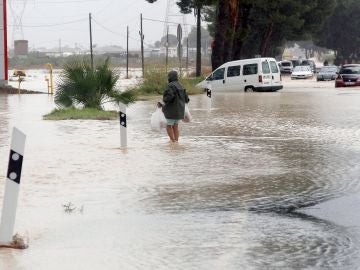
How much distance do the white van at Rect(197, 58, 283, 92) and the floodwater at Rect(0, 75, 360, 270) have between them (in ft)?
60.7

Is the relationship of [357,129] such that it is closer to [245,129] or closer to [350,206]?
[245,129]

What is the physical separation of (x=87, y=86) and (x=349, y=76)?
2525 centimetres

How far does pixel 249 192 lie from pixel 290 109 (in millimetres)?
15749

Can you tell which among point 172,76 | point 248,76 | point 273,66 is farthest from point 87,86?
point 273,66

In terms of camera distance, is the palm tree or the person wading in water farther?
the palm tree

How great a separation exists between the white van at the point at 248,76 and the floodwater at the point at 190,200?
18515 millimetres

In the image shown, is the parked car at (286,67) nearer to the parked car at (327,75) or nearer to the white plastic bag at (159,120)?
the parked car at (327,75)

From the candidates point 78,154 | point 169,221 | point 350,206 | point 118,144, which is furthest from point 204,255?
point 118,144

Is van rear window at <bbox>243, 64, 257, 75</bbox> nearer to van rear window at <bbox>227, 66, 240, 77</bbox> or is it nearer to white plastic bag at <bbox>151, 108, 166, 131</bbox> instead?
van rear window at <bbox>227, 66, 240, 77</bbox>

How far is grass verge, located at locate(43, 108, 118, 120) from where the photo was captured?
67.9 feet

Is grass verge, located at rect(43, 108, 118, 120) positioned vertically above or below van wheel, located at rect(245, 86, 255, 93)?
below

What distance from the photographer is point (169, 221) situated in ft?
25.4

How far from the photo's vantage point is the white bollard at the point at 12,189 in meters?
6.76

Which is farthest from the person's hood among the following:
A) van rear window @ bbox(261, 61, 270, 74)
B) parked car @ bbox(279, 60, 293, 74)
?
parked car @ bbox(279, 60, 293, 74)
